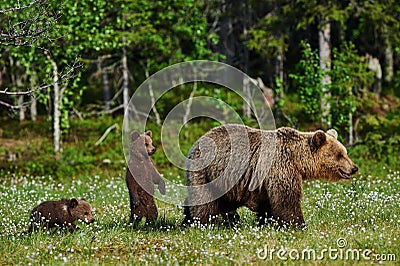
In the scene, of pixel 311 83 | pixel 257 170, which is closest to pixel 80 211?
pixel 257 170

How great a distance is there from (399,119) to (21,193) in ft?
47.1

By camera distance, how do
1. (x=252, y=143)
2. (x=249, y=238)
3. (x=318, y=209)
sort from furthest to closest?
(x=318, y=209) → (x=252, y=143) → (x=249, y=238)

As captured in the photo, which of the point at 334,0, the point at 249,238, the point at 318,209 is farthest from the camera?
the point at 334,0

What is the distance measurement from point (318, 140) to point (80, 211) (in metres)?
4.12

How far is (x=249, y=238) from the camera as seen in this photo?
8172 mm

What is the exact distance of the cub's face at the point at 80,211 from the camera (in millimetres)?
9367

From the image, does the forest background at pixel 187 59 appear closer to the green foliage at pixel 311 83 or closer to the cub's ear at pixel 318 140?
the green foliage at pixel 311 83

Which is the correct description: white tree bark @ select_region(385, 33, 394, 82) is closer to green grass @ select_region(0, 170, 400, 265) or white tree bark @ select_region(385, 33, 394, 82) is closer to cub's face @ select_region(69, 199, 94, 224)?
green grass @ select_region(0, 170, 400, 265)

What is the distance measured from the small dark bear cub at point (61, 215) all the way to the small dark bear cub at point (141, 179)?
86cm

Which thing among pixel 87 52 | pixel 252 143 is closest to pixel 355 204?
pixel 252 143

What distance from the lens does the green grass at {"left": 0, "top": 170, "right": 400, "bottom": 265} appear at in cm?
721

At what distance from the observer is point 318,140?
906 cm

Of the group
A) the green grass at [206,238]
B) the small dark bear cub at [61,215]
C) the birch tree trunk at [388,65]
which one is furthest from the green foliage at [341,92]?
the small dark bear cub at [61,215]

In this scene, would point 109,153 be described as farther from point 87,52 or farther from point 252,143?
point 252,143
